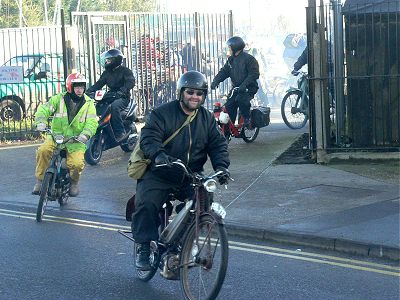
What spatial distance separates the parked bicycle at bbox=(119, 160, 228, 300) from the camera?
20.6ft

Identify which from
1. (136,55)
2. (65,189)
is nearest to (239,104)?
(65,189)

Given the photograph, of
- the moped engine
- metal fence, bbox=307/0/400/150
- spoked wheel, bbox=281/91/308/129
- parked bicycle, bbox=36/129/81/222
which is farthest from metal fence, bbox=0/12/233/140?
the moped engine

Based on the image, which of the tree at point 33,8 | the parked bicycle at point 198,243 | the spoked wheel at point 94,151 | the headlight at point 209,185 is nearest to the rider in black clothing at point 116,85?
the spoked wheel at point 94,151

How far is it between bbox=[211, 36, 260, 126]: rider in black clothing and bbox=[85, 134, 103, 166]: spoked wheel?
2198 mm

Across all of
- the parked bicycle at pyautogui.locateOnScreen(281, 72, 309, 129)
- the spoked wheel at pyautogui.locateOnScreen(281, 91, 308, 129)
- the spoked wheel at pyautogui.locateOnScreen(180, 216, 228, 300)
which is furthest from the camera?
the spoked wheel at pyautogui.locateOnScreen(281, 91, 308, 129)

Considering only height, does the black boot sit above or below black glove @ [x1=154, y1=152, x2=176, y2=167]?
below

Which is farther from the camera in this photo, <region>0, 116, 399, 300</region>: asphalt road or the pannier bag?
the pannier bag

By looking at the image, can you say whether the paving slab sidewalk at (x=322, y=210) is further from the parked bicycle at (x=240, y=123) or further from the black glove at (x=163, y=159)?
the black glove at (x=163, y=159)

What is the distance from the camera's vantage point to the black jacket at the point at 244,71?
14.8 m

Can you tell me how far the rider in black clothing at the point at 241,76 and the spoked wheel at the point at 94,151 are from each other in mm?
2198

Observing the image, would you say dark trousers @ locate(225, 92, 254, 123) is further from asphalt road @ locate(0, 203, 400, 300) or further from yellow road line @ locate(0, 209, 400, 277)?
asphalt road @ locate(0, 203, 400, 300)

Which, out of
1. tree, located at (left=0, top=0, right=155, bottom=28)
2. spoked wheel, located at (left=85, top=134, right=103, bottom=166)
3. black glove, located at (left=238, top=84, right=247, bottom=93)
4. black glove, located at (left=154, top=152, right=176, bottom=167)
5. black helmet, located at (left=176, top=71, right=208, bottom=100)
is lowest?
spoked wheel, located at (left=85, top=134, right=103, bottom=166)

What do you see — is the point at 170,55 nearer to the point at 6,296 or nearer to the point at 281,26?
the point at 6,296

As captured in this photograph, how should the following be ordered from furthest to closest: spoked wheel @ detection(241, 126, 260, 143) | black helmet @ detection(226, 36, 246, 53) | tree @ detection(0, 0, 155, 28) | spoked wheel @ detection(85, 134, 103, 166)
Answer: tree @ detection(0, 0, 155, 28) < spoked wheel @ detection(241, 126, 260, 143) < black helmet @ detection(226, 36, 246, 53) < spoked wheel @ detection(85, 134, 103, 166)
